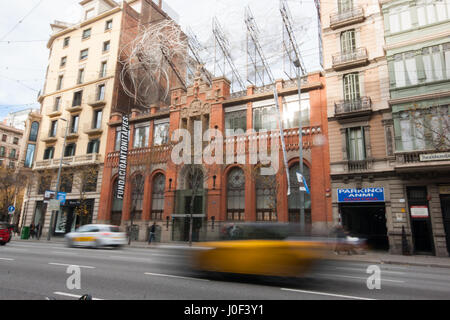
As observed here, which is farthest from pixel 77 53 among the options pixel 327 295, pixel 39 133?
pixel 327 295

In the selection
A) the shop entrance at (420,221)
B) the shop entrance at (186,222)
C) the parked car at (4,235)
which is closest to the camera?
the shop entrance at (420,221)

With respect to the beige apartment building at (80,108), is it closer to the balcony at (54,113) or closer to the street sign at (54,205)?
the balcony at (54,113)

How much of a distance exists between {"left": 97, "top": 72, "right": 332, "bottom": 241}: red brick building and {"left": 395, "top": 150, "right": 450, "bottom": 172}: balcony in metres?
4.98

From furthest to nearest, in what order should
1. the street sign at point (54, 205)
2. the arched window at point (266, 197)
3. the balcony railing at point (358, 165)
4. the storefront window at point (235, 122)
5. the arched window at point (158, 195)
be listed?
1. the arched window at point (158, 195)
2. the street sign at point (54, 205)
3. the storefront window at point (235, 122)
4. the arched window at point (266, 197)
5. the balcony railing at point (358, 165)

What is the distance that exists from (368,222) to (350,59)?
12.4m

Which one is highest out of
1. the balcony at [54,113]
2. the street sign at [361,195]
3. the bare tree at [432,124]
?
the balcony at [54,113]

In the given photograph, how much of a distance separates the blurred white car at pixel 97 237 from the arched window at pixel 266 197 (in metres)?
10.9

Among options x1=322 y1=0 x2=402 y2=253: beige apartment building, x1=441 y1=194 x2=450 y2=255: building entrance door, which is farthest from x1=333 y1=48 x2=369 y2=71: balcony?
x1=441 y1=194 x2=450 y2=255: building entrance door

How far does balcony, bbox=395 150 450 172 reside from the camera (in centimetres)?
1808

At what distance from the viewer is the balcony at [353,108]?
21.6 metres

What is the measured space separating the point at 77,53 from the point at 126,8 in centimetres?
919

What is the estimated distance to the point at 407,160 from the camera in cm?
1958

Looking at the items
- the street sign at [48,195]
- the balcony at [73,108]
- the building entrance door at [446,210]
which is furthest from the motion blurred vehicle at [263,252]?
the balcony at [73,108]

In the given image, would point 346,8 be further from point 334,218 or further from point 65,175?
point 65,175
